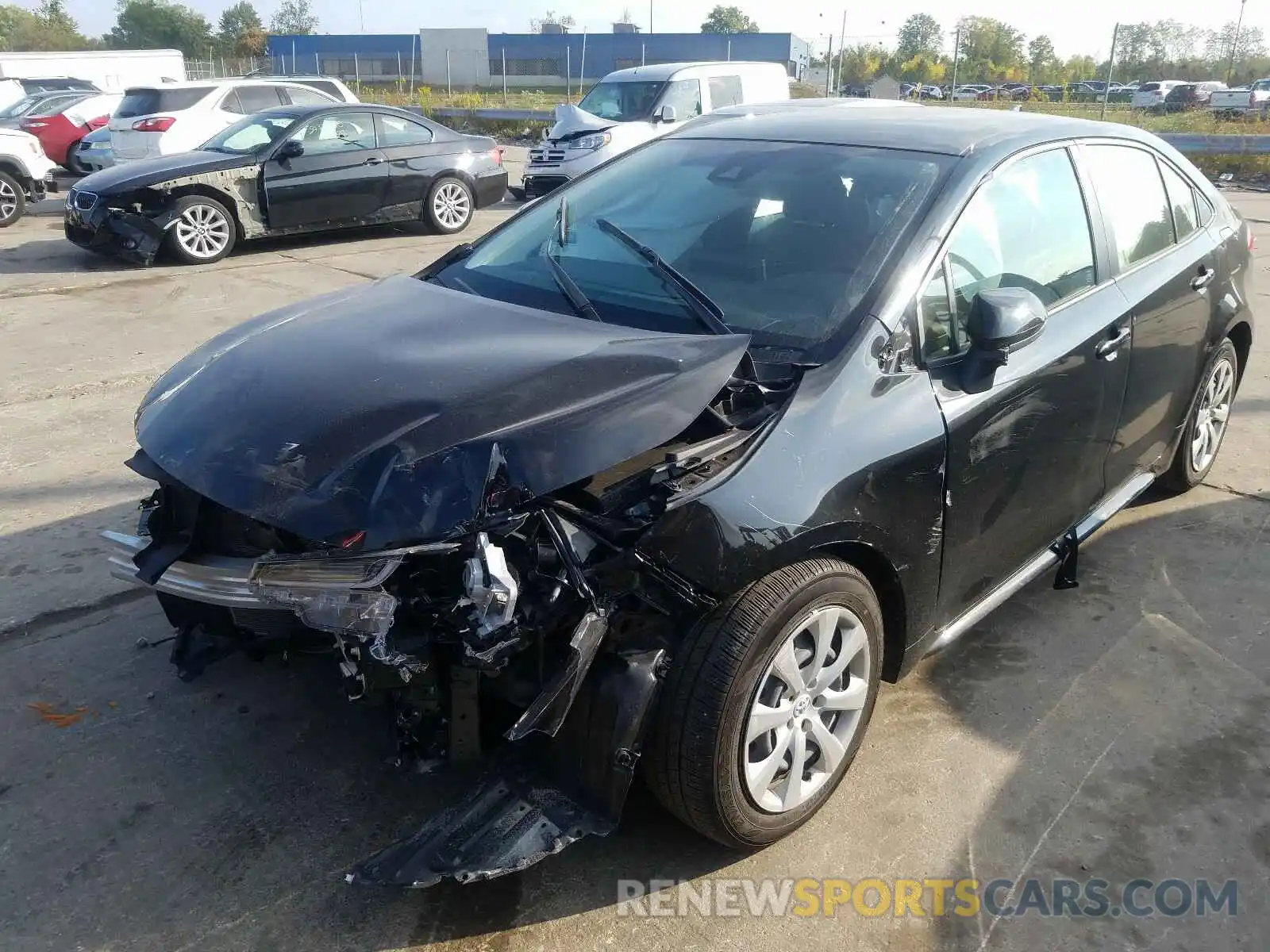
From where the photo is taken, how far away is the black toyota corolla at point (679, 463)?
7.51 ft

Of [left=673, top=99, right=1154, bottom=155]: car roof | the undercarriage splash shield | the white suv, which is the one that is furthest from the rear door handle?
the white suv

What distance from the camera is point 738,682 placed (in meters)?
2.38

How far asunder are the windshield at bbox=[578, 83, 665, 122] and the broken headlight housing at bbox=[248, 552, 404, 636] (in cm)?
1337

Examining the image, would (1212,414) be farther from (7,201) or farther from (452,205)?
(7,201)

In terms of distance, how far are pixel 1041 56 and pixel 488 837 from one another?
69.0 meters

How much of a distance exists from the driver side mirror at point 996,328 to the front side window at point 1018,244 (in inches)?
3.2

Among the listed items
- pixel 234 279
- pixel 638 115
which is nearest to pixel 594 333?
pixel 234 279

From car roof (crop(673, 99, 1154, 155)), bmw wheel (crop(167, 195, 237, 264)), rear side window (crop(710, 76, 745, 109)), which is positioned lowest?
bmw wheel (crop(167, 195, 237, 264))

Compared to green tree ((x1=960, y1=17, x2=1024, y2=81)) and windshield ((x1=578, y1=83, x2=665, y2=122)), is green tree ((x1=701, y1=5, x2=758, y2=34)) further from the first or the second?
windshield ((x1=578, y1=83, x2=665, y2=122))

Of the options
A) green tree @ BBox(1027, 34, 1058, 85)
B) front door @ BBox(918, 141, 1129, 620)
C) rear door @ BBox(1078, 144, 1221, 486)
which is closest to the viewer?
front door @ BBox(918, 141, 1129, 620)

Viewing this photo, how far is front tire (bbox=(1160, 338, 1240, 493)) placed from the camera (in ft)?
14.7

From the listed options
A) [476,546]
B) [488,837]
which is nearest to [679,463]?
[476,546]

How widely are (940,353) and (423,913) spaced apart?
2052 mm

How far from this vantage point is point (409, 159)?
11.9 meters
